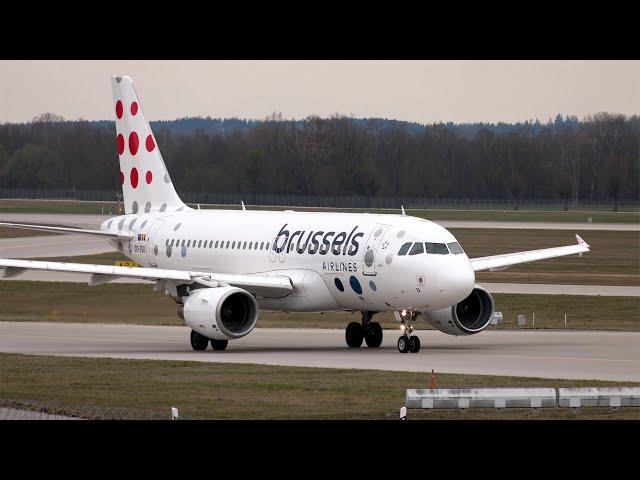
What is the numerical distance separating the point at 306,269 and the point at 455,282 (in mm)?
6111

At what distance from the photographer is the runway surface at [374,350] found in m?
36.8

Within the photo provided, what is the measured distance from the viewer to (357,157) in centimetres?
8794

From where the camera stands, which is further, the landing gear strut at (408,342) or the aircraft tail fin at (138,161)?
the aircraft tail fin at (138,161)

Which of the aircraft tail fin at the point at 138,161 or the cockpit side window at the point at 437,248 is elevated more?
the aircraft tail fin at the point at 138,161

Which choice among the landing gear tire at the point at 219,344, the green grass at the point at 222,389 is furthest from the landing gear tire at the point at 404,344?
the green grass at the point at 222,389

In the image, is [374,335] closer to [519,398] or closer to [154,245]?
[154,245]

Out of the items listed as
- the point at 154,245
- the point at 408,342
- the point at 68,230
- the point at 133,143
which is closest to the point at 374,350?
the point at 408,342

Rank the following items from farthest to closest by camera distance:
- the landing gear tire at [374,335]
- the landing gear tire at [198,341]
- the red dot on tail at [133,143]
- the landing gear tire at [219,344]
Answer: the red dot on tail at [133,143] < the landing gear tire at [374,335] < the landing gear tire at [219,344] < the landing gear tire at [198,341]

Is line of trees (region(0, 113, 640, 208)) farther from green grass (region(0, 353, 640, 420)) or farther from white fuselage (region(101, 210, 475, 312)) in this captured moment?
green grass (region(0, 353, 640, 420))

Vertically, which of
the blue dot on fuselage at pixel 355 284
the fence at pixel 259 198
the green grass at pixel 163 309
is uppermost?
the fence at pixel 259 198

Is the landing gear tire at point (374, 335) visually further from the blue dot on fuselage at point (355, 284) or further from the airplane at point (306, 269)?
the blue dot on fuselage at point (355, 284)

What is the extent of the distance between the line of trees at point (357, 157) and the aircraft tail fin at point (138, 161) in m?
13.6

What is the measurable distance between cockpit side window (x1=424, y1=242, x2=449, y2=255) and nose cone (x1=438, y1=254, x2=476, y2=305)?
0.51 meters
